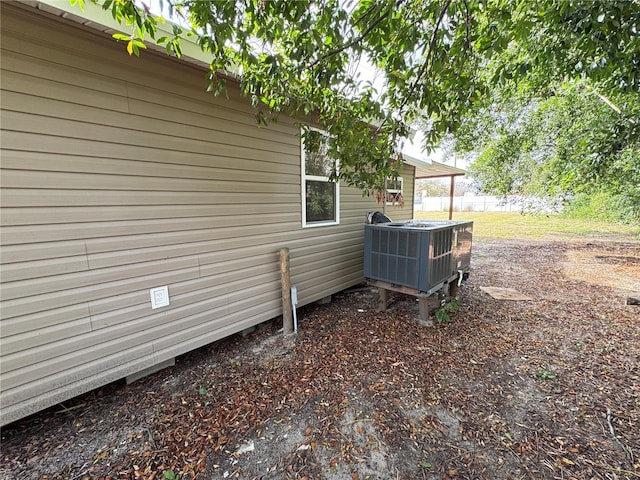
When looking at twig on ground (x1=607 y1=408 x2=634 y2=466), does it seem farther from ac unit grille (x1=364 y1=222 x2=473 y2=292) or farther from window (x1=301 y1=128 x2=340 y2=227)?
window (x1=301 y1=128 x2=340 y2=227)

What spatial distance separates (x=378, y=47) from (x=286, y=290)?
2.64m

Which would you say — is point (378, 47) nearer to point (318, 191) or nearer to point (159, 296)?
point (318, 191)

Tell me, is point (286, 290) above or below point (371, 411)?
above

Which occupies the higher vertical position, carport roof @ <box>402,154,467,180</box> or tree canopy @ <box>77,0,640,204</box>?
tree canopy @ <box>77,0,640,204</box>

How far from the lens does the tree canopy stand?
1.87m

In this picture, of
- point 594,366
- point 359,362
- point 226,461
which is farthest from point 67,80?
point 594,366

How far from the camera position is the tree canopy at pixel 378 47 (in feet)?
6.15

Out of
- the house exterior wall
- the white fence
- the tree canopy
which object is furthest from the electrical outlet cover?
the white fence

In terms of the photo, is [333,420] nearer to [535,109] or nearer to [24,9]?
[24,9]

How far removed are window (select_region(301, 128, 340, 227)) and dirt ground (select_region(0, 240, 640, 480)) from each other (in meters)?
1.55

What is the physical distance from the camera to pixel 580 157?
5.86m

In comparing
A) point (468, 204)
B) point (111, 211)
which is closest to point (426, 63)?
point (111, 211)

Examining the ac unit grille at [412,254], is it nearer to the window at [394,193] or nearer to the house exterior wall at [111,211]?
the house exterior wall at [111,211]

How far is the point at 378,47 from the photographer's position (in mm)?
2424
